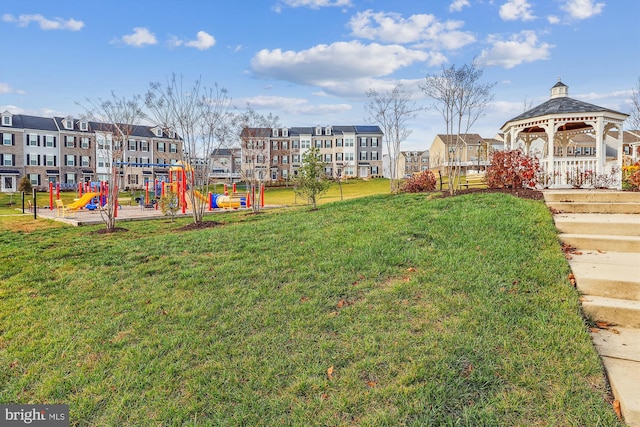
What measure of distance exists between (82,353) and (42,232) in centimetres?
1062

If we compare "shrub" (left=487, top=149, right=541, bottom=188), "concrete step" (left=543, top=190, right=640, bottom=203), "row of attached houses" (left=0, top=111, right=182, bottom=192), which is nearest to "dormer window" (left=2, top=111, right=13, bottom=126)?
"row of attached houses" (left=0, top=111, right=182, bottom=192)

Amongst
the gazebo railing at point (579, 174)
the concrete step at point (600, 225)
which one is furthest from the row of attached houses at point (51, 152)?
the concrete step at point (600, 225)

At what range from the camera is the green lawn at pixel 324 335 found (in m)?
2.90

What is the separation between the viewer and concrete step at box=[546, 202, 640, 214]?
7195 millimetres

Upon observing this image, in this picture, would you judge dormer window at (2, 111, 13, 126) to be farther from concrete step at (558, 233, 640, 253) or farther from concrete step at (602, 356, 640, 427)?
concrete step at (602, 356, 640, 427)

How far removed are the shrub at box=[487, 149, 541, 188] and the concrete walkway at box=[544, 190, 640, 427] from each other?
2.74 m

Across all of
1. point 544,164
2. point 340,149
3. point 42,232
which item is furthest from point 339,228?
point 340,149

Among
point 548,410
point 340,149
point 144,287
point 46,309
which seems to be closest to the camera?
point 548,410

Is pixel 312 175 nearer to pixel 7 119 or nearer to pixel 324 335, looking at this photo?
A: pixel 324 335

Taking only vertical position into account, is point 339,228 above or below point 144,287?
above

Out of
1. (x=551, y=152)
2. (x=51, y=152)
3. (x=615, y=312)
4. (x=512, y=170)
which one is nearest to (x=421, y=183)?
(x=551, y=152)

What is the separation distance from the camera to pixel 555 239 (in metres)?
5.61

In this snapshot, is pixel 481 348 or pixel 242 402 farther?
pixel 481 348

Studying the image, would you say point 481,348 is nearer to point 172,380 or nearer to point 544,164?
point 172,380
